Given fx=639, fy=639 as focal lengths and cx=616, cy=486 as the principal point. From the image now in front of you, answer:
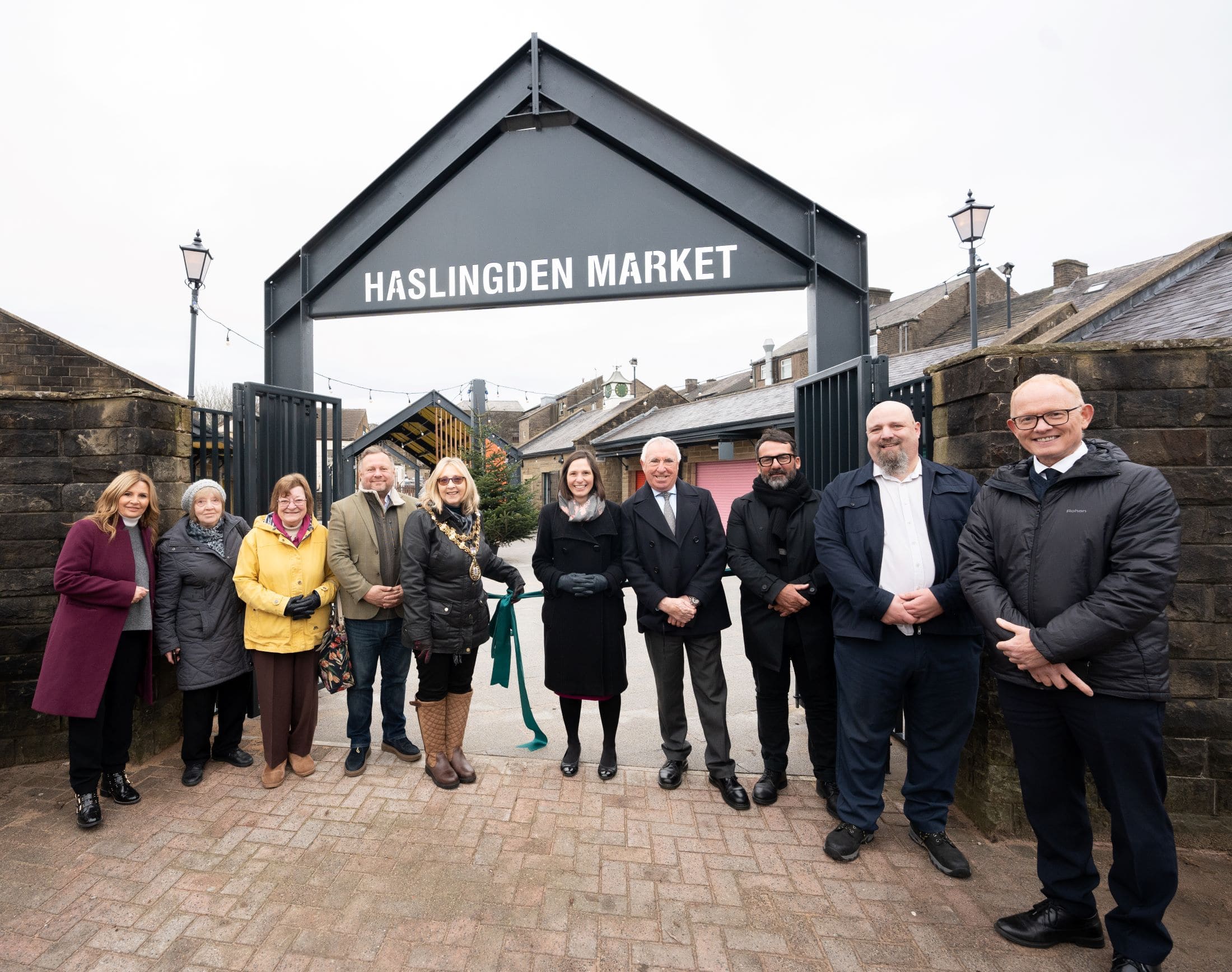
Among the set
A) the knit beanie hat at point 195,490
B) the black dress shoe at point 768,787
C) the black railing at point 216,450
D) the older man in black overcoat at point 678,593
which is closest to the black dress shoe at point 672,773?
the older man in black overcoat at point 678,593

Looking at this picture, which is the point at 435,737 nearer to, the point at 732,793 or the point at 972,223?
the point at 732,793

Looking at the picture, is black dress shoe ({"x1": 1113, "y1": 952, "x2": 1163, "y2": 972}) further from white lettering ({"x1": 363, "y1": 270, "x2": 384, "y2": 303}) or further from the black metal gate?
white lettering ({"x1": 363, "y1": 270, "x2": 384, "y2": 303})

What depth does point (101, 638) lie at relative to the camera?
332 centimetres

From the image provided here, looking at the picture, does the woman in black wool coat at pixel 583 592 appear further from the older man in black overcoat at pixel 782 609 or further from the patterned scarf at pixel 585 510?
the older man in black overcoat at pixel 782 609

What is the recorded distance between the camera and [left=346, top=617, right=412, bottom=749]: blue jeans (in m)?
3.88

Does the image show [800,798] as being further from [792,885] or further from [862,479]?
[862,479]

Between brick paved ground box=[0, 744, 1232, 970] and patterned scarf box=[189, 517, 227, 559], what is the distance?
1.34 m

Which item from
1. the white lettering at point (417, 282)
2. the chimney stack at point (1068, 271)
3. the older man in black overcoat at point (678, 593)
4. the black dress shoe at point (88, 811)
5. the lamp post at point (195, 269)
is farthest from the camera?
the chimney stack at point (1068, 271)

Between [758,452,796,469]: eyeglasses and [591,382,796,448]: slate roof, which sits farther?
[591,382,796,448]: slate roof

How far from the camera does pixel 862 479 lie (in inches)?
121

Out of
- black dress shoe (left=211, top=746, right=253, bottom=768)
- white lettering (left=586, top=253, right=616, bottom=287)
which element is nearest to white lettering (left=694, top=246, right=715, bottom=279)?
white lettering (left=586, top=253, right=616, bottom=287)

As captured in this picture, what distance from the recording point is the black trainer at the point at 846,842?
116 inches

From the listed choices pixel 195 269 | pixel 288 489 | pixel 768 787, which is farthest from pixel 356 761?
pixel 195 269

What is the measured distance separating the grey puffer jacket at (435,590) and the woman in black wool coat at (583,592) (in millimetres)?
439
